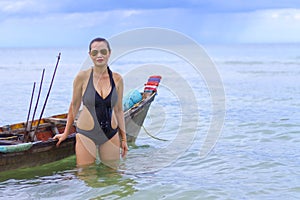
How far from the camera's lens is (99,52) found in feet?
19.2

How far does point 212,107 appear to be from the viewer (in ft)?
53.6

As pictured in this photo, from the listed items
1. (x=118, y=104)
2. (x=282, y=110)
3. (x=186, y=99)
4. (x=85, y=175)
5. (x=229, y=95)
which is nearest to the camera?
(x=118, y=104)

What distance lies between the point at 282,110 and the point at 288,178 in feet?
25.5

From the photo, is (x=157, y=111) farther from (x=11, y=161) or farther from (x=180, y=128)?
(x=11, y=161)

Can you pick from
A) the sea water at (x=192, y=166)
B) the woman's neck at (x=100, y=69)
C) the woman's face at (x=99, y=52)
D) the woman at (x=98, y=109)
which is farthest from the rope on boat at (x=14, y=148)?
the woman's face at (x=99, y=52)

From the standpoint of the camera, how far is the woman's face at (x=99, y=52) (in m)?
5.86

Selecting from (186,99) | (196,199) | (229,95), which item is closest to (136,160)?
(196,199)

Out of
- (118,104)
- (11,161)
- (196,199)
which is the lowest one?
(196,199)

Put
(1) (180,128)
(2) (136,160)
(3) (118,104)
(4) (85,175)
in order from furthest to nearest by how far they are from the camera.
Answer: (1) (180,128), (2) (136,160), (4) (85,175), (3) (118,104)

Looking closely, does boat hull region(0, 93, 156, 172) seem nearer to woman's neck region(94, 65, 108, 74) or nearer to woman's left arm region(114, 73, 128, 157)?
woman's left arm region(114, 73, 128, 157)

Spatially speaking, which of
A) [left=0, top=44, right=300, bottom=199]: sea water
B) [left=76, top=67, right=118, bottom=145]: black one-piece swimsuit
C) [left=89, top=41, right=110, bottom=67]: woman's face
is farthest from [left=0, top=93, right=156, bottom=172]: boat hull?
[left=89, top=41, right=110, bottom=67]: woman's face

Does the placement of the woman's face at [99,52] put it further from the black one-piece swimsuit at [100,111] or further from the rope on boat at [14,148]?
the rope on boat at [14,148]

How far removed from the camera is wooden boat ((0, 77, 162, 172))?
268 inches

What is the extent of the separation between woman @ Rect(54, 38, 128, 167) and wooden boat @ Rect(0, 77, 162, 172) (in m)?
0.84
